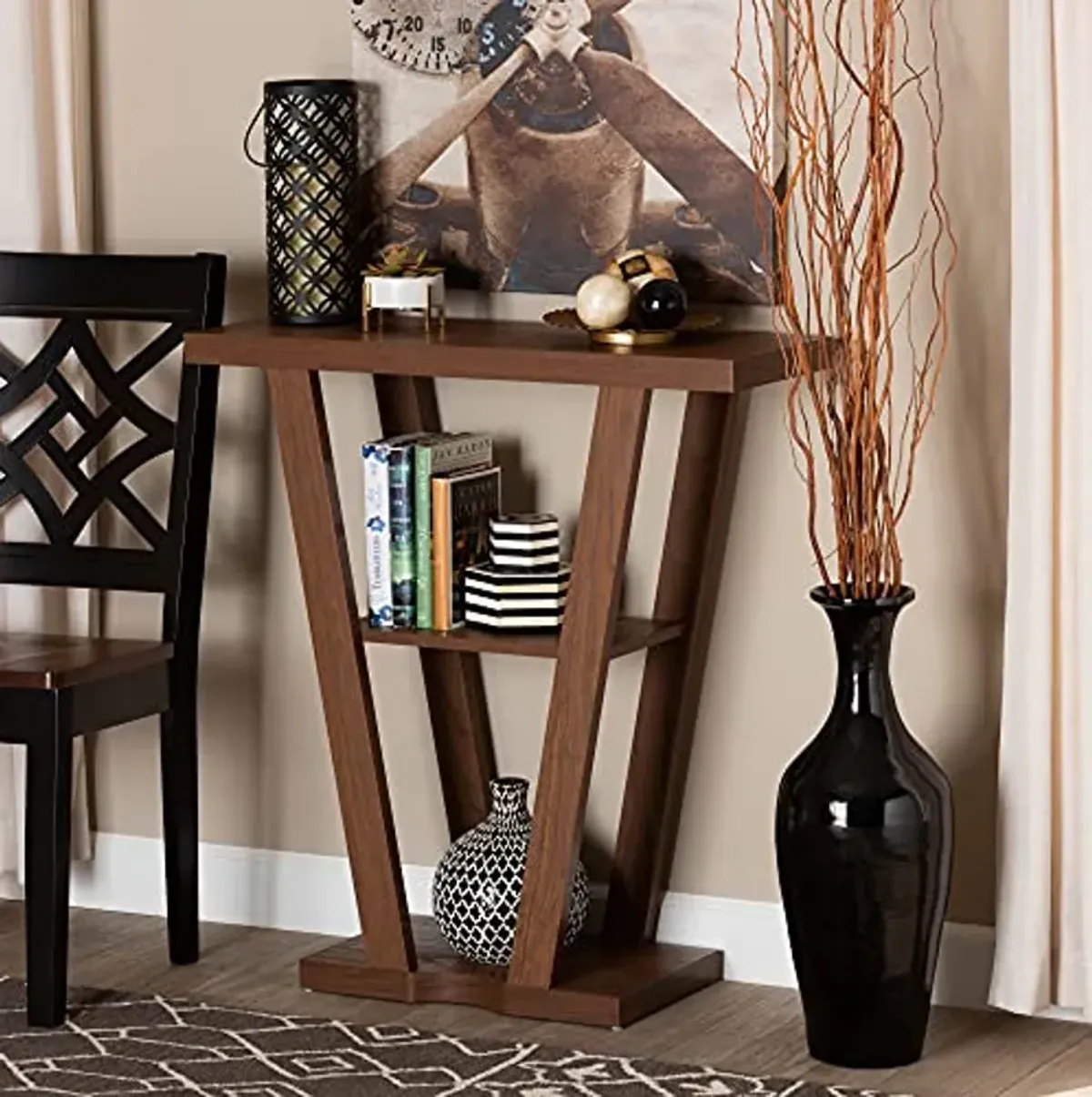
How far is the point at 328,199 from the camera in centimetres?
395

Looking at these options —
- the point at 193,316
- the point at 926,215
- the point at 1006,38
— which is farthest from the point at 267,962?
the point at 1006,38

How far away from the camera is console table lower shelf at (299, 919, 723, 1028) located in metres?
3.78

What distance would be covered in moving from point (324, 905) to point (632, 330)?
1171 mm

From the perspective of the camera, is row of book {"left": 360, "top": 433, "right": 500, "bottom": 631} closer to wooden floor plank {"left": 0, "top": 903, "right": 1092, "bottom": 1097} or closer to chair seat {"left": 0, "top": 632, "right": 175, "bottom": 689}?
chair seat {"left": 0, "top": 632, "right": 175, "bottom": 689}

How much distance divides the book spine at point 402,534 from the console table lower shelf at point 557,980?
20.4 inches

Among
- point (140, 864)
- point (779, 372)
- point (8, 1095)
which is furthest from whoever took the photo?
point (140, 864)

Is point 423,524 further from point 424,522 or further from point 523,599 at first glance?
point 523,599

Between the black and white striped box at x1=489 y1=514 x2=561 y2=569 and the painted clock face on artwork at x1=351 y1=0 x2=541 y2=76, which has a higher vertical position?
the painted clock face on artwork at x1=351 y1=0 x2=541 y2=76

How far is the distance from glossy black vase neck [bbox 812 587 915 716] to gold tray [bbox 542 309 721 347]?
432 mm

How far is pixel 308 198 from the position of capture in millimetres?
3938

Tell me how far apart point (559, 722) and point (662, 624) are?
0.29 meters

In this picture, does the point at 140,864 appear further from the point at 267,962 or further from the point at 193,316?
the point at 193,316

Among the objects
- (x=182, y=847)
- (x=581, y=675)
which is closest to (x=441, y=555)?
(x=581, y=675)

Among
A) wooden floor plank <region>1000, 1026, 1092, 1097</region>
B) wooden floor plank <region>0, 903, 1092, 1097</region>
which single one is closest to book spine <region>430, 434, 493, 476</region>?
wooden floor plank <region>0, 903, 1092, 1097</region>
